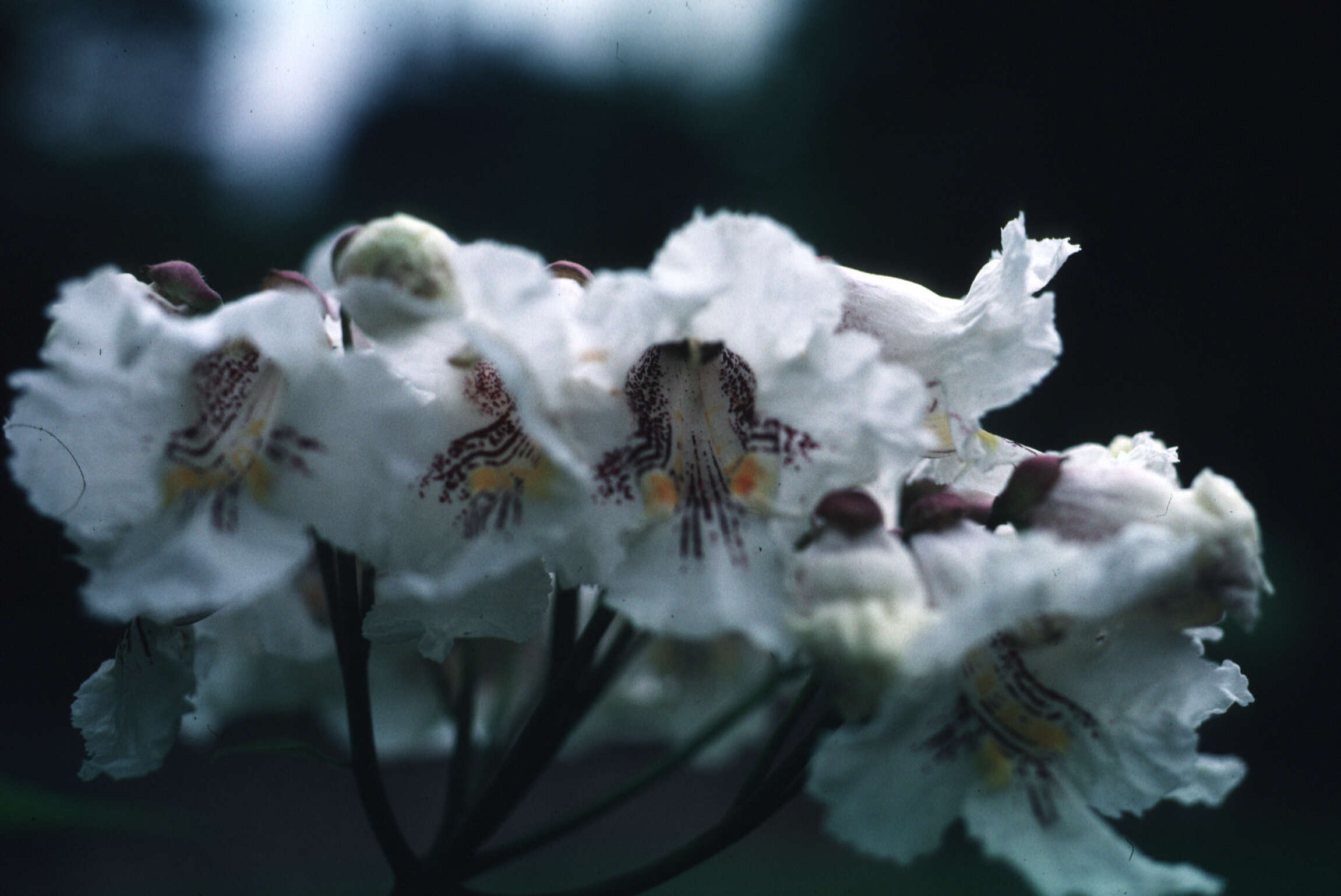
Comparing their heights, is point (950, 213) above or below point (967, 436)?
above

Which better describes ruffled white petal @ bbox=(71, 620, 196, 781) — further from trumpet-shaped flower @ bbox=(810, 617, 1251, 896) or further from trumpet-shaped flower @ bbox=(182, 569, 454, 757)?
trumpet-shaped flower @ bbox=(810, 617, 1251, 896)

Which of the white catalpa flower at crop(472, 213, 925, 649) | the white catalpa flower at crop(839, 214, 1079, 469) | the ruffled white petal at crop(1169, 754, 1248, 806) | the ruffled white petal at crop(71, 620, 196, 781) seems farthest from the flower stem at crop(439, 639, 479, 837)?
the ruffled white petal at crop(1169, 754, 1248, 806)

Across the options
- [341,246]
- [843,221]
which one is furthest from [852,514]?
[843,221]

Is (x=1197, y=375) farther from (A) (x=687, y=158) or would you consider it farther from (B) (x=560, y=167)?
(B) (x=560, y=167)

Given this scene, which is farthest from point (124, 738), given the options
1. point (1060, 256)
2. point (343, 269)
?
point (1060, 256)

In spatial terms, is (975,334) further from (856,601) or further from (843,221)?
(843,221)

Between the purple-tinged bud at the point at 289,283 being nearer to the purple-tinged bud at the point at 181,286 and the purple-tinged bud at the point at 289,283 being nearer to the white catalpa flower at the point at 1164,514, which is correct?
the purple-tinged bud at the point at 181,286
